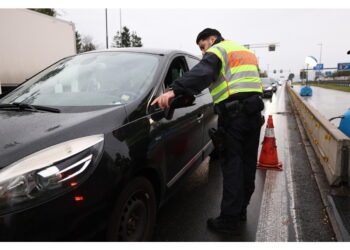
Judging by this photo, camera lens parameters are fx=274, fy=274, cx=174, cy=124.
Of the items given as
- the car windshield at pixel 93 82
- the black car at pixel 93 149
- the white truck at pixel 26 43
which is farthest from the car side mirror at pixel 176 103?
the white truck at pixel 26 43

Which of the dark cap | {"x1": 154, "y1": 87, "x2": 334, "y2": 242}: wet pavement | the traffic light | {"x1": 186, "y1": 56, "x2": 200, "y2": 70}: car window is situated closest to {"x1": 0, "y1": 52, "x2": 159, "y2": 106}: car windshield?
the dark cap

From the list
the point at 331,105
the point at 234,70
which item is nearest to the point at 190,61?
the point at 234,70

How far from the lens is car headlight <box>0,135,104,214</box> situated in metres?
1.41

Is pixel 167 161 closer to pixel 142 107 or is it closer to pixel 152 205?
pixel 152 205

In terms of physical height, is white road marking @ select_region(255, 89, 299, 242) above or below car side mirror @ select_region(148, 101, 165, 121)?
below

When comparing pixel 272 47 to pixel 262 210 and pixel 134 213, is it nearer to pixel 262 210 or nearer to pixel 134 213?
pixel 262 210

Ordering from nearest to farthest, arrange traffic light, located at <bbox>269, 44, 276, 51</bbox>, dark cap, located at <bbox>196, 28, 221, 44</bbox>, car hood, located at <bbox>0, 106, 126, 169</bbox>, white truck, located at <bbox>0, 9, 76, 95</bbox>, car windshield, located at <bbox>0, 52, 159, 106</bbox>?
car hood, located at <bbox>0, 106, 126, 169</bbox>
car windshield, located at <bbox>0, 52, 159, 106</bbox>
dark cap, located at <bbox>196, 28, 221, 44</bbox>
white truck, located at <bbox>0, 9, 76, 95</bbox>
traffic light, located at <bbox>269, 44, 276, 51</bbox>

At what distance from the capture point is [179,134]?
268cm

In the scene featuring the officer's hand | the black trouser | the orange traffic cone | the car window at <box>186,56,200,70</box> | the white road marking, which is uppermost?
the car window at <box>186,56,200,70</box>

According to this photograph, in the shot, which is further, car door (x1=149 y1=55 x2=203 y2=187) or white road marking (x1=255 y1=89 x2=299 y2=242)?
white road marking (x1=255 y1=89 x2=299 y2=242)

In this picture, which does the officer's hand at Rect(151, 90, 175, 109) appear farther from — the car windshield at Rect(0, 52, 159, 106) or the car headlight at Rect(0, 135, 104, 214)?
the car headlight at Rect(0, 135, 104, 214)

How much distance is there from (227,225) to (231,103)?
46.3 inches

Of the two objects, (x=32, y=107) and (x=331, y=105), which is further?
(x=331, y=105)
